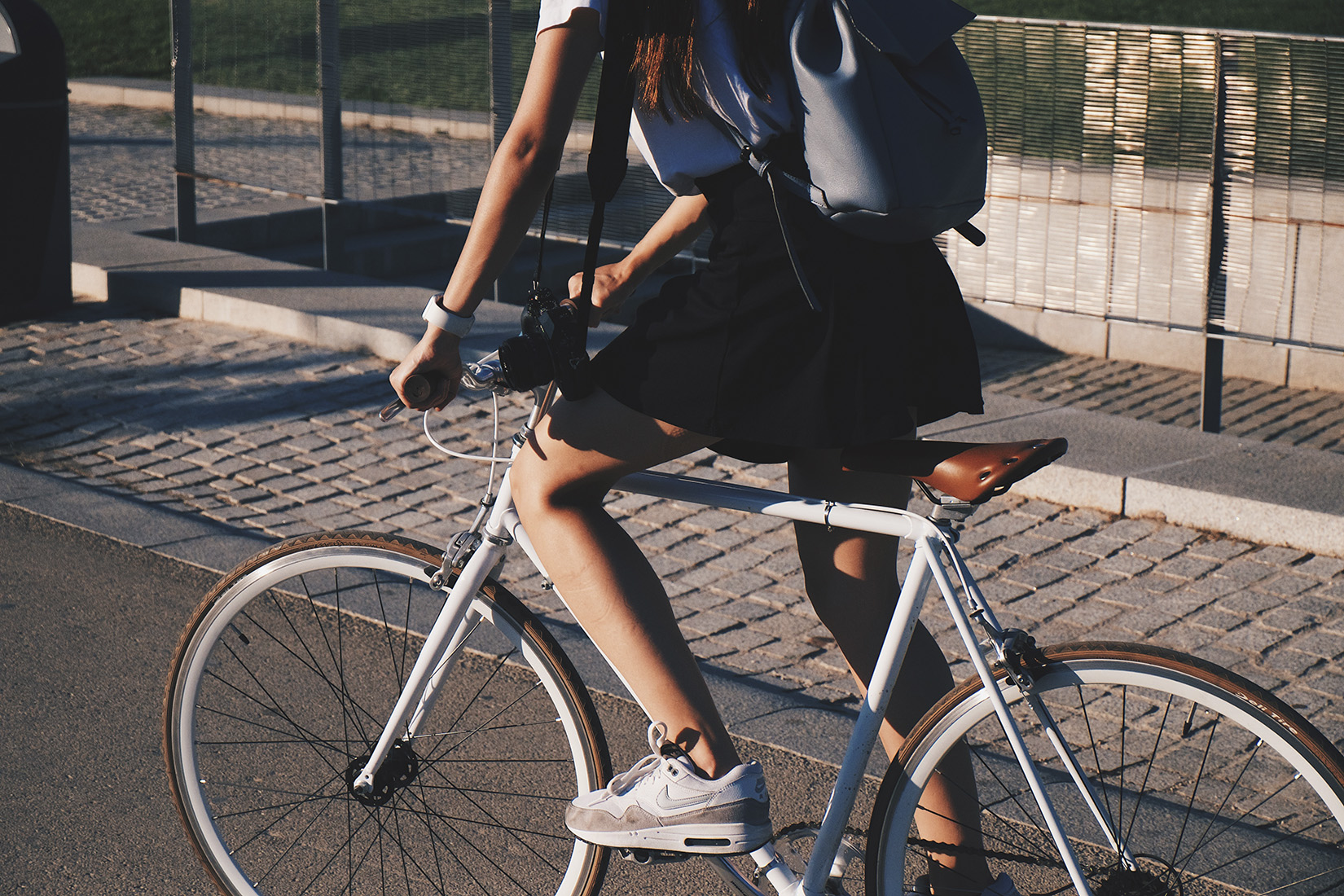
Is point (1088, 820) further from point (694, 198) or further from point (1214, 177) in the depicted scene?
point (1214, 177)

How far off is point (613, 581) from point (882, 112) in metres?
0.82

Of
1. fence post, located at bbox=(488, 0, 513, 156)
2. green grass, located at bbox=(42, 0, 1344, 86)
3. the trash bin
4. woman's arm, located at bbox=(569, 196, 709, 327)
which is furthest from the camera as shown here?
green grass, located at bbox=(42, 0, 1344, 86)

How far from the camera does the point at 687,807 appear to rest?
2297mm

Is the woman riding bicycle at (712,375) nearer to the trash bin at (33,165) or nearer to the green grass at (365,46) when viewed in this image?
the trash bin at (33,165)

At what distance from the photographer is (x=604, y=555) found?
2.30 metres

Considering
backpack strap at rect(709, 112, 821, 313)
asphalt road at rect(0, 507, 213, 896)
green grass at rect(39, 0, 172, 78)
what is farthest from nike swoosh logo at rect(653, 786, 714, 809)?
green grass at rect(39, 0, 172, 78)

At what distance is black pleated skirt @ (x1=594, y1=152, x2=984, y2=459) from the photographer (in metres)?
2.13

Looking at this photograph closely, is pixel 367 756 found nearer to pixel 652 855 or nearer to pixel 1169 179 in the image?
pixel 652 855

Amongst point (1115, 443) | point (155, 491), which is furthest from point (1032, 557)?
point (155, 491)

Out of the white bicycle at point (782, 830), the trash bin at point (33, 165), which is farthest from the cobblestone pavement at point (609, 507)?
the white bicycle at point (782, 830)

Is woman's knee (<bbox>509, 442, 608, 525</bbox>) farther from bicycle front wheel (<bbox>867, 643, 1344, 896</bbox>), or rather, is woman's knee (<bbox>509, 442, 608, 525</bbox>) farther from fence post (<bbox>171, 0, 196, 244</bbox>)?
fence post (<bbox>171, 0, 196, 244</bbox>)

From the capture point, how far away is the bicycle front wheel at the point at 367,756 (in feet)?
8.32

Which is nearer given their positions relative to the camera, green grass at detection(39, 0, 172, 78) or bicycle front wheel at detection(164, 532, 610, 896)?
bicycle front wheel at detection(164, 532, 610, 896)

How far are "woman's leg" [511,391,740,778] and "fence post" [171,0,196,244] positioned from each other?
7.84 metres
